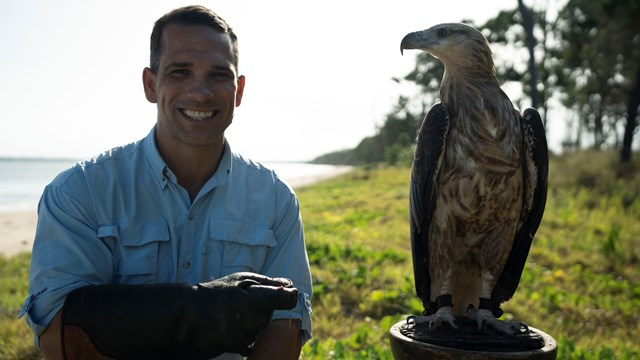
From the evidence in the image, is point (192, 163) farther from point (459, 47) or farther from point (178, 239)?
point (459, 47)

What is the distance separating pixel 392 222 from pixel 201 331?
8849 mm

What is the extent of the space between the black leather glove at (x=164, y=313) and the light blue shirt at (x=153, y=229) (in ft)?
0.53

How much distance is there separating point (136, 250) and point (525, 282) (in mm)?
5818

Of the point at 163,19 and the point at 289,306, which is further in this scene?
the point at 163,19

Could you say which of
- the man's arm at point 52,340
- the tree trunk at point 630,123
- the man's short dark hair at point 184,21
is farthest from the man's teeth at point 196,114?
the tree trunk at point 630,123

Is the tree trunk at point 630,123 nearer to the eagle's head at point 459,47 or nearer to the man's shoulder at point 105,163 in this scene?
the eagle's head at point 459,47

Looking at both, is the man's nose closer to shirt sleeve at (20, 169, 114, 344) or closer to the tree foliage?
shirt sleeve at (20, 169, 114, 344)

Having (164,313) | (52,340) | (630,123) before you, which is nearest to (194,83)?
(164,313)

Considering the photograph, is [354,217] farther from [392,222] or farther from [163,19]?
[163,19]

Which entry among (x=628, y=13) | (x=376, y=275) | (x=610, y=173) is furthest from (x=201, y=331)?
(x=628, y=13)

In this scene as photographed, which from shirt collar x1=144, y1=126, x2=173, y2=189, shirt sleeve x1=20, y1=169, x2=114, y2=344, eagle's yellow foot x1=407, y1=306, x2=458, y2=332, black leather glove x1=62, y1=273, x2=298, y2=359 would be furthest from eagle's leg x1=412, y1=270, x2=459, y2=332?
shirt sleeve x1=20, y1=169, x2=114, y2=344

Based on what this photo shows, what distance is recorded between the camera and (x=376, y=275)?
22.2 ft

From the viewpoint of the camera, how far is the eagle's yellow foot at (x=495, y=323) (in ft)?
8.05

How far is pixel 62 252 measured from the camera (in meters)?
2.32
